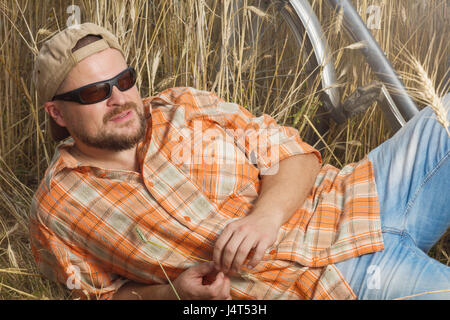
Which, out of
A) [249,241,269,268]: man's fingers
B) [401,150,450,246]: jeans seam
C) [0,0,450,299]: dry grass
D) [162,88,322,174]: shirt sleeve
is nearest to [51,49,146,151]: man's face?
[162,88,322,174]: shirt sleeve

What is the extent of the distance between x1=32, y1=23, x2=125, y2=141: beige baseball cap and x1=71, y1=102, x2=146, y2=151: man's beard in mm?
164

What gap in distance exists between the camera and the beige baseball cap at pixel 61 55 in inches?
65.5

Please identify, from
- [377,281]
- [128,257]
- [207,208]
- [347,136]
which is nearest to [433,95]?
[377,281]

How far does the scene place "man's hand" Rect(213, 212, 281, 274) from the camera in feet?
4.82

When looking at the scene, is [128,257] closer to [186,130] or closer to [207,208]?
[207,208]

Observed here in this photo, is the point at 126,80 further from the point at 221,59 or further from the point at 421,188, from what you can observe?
the point at 421,188

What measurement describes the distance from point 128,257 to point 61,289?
371mm

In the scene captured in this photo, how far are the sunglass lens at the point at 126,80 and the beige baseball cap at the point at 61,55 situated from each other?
0.36ft

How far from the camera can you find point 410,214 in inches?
66.6

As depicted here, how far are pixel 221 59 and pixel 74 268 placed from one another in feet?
3.55

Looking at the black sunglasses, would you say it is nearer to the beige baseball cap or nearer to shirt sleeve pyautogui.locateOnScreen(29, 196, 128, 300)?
the beige baseball cap

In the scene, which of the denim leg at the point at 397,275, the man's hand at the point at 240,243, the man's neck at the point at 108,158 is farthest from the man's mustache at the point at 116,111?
the denim leg at the point at 397,275
